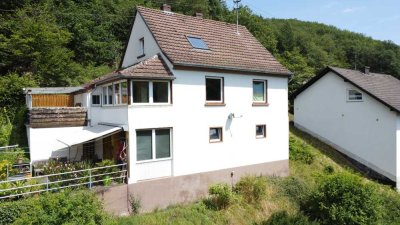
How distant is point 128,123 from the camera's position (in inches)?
567

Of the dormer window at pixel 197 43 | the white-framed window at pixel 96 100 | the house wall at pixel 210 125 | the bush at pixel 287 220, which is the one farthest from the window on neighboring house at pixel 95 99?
the bush at pixel 287 220

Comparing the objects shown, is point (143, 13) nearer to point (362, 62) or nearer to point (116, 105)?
point (116, 105)

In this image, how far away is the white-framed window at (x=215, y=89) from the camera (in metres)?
17.2

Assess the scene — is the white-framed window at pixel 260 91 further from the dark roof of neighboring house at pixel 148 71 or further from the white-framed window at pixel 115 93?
the white-framed window at pixel 115 93

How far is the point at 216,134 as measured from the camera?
1748 cm

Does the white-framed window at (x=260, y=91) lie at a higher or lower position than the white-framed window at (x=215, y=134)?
higher

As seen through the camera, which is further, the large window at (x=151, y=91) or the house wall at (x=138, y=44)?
the house wall at (x=138, y=44)

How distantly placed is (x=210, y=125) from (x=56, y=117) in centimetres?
906

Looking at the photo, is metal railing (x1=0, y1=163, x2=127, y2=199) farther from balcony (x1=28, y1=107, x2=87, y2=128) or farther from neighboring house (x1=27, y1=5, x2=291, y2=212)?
balcony (x1=28, y1=107, x2=87, y2=128)

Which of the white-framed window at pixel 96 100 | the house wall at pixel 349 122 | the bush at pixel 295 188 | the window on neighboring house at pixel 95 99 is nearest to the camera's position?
the bush at pixel 295 188

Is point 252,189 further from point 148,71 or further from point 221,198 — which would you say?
point 148,71

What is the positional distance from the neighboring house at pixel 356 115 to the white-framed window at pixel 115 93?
58.5 feet

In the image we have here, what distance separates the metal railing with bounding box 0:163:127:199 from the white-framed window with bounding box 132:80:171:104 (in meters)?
3.24

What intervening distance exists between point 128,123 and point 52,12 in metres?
36.6
